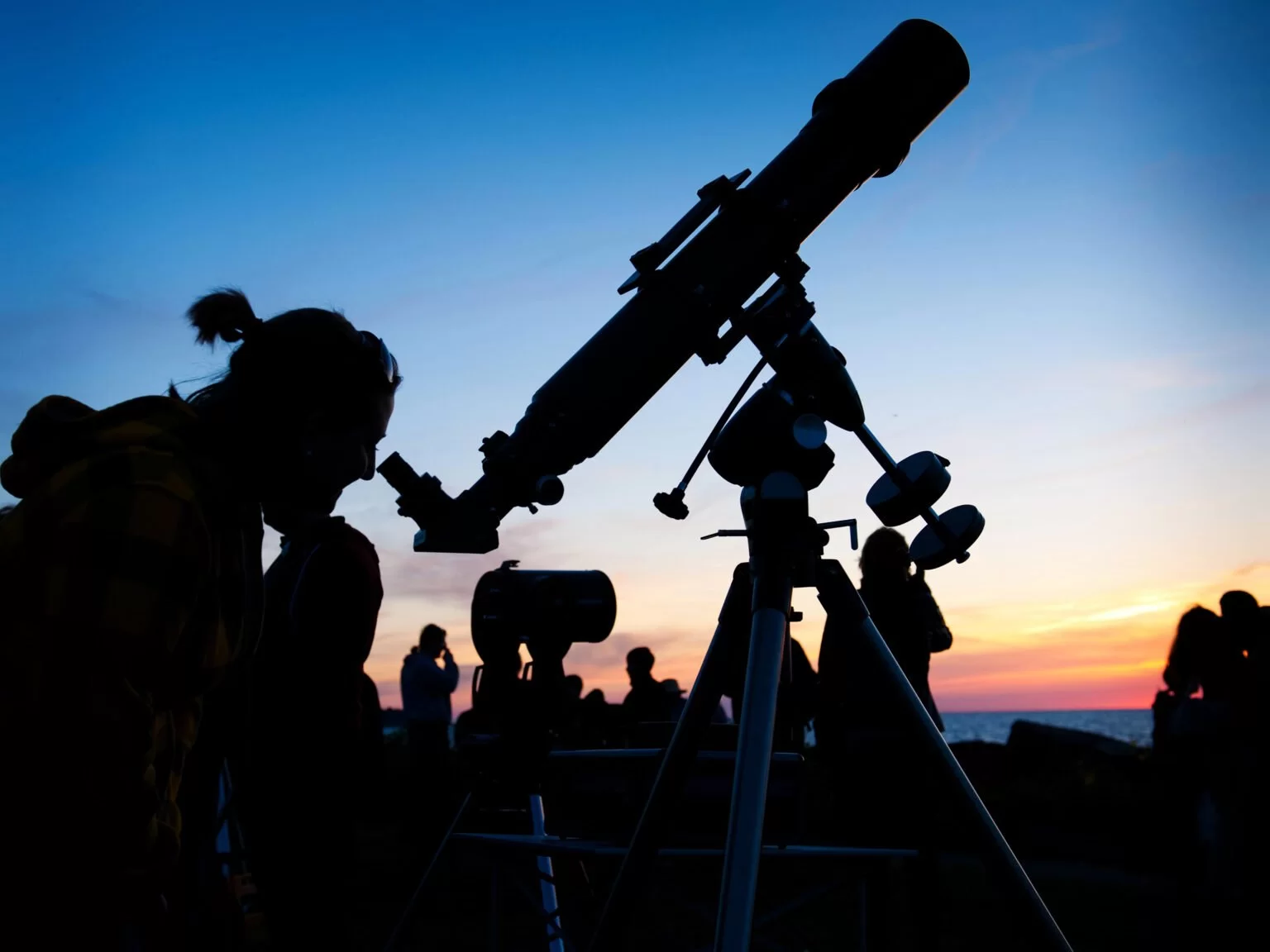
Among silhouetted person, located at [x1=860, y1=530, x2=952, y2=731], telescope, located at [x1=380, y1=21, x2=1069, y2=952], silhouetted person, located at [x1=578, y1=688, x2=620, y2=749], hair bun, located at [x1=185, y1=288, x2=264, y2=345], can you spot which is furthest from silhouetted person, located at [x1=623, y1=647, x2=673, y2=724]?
hair bun, located at [x1=185, y1=288, x2=264, y2=345]

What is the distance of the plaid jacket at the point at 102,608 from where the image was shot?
1.23 metres

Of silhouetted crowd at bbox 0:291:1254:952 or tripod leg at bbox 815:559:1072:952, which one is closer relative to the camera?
silhouetted crowd at bbox 0:291:1254:952

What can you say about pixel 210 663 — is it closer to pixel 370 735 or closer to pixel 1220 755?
pixel 370 735

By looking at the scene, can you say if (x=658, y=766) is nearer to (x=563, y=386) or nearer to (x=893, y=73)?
(x=563, y=386)

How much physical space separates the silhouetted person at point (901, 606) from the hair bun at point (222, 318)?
3.53 meters

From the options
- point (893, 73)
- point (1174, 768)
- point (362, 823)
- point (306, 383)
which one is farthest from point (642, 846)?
point (362, 823)

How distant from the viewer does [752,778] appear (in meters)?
1.99

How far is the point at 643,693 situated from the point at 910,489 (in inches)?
214

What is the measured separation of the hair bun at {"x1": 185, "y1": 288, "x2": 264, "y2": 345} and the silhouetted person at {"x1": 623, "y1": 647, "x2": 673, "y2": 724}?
5.94m

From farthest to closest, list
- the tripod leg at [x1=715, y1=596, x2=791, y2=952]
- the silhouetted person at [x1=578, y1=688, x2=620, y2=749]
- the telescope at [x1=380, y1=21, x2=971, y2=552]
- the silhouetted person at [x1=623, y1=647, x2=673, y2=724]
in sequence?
the silhouetted person at [x1=623, y1=647, x2=673, y2=724]
the silhouetted person at [x1=578, y1=688, x2=620, y2=749]
the telescope at [x1=380, y1=21, x2=971, y2=552]
the tripod leg at [x1=715, y1=596, x2=791, y2=952]

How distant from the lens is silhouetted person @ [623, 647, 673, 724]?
7594 mm

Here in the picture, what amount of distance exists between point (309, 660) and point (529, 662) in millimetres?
1160

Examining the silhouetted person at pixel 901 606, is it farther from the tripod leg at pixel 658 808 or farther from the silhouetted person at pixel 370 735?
the tripod leg at pixel 658 808

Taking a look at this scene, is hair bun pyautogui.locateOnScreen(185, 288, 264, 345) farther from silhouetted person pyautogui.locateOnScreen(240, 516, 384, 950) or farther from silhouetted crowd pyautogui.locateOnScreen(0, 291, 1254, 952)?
silhouetted person pyautogui.locateOnScreen(240, 516, 384, 950)
